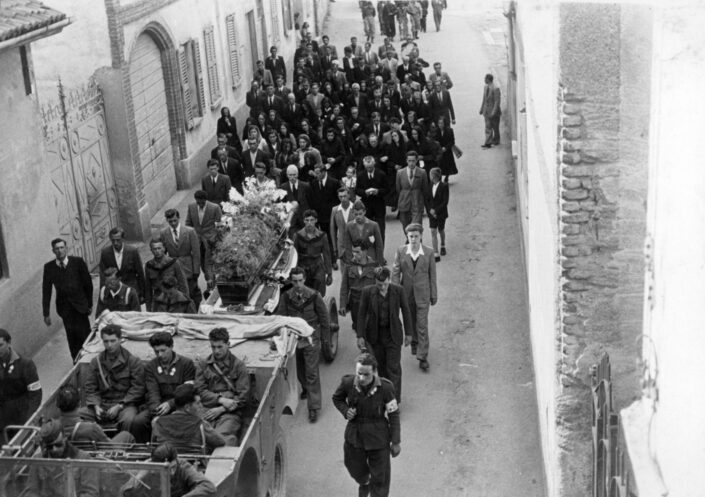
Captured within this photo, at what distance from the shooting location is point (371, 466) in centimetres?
1048

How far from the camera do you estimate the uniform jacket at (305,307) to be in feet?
41.7

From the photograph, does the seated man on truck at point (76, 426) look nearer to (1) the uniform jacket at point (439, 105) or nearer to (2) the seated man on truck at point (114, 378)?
(2) the seated man on truck at point (114, 378)

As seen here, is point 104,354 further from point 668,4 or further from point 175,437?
point 668,4

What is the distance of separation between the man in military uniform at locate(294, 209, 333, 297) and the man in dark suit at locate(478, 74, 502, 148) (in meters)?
10.5

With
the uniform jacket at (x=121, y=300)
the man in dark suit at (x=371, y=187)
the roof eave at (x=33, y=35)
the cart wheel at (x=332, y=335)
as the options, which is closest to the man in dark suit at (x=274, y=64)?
the man in dark suit at (x=371, y=187)

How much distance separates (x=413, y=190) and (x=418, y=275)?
12.9 ft

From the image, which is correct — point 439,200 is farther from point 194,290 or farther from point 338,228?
point 194,290

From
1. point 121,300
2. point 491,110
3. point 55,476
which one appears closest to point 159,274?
point 121,300

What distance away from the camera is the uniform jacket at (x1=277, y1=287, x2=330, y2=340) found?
12.7 metres

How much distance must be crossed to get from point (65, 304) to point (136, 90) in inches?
285

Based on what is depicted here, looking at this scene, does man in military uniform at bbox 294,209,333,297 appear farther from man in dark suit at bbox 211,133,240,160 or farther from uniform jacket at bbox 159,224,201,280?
man in dark suit at bbox 211,133,240,160

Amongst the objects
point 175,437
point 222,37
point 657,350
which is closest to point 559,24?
point 657,350

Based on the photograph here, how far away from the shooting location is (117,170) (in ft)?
62.9

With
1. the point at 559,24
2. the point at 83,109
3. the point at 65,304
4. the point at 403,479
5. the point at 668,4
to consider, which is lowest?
the point at 403,479
